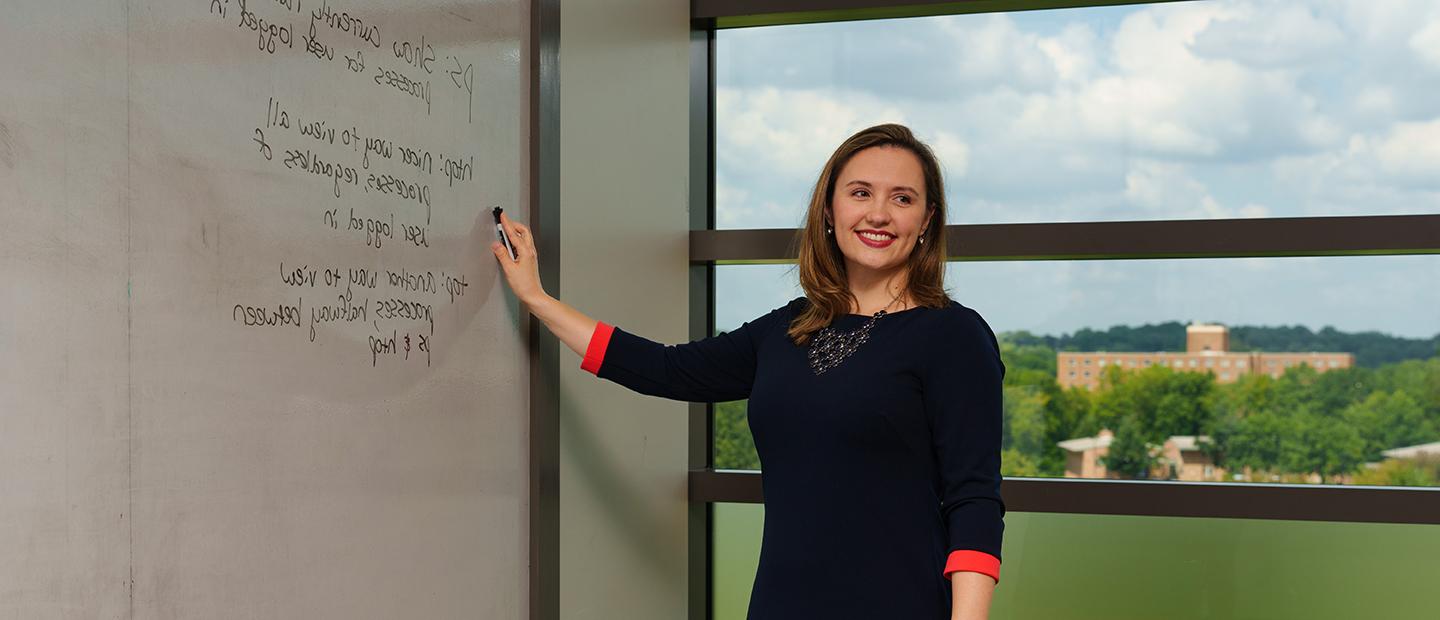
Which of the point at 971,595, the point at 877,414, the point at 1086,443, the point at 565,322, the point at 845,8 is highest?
the point at 845,8

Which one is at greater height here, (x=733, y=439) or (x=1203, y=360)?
(x=1203, y=360)

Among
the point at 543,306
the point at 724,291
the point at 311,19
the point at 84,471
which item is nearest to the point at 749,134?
the point at 724,291

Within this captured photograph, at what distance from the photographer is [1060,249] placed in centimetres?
237

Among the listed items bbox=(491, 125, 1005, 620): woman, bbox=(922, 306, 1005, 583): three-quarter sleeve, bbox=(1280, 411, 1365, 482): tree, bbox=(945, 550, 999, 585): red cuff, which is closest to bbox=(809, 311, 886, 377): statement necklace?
bbox=(491, 125, 1005, 620): woman

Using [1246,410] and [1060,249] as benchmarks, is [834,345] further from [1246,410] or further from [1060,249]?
[1246,410]

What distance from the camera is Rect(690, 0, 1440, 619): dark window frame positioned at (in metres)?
2.26

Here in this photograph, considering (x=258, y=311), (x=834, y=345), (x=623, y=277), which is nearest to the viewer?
(x=258, y=311)

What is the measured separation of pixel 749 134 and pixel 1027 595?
1132mm

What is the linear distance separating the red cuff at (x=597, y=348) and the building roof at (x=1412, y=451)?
1.54 m

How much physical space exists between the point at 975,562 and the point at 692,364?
550 millimetres

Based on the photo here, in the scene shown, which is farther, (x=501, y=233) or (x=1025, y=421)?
(x=1025, y=421)

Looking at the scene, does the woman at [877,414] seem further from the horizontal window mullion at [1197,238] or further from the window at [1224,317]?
the window at [1224,317]

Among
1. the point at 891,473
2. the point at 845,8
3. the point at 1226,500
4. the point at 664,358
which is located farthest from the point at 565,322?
the point at 1226,500

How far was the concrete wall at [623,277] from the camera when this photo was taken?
6.56ft
